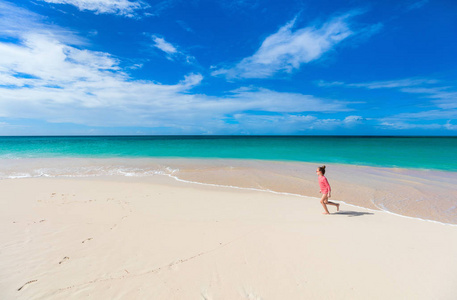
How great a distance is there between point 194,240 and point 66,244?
2946mm

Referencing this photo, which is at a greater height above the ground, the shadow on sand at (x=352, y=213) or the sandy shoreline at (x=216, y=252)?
the shadow on sand at (x=352, y=213)

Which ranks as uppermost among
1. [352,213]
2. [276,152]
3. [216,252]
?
[276,152]

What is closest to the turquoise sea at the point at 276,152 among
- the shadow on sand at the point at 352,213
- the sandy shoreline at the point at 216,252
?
the shadow on sand at the point at 352,213

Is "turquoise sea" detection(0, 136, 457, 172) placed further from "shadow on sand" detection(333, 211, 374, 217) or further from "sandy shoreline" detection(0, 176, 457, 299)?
"sandy shoreline" detection(0, 176, 457, 299)

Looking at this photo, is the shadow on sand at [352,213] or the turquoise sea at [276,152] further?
the turquoise sea at [276,152]

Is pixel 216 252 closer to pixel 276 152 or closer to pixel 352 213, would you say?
pixel 352 213

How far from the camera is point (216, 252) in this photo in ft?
15.7

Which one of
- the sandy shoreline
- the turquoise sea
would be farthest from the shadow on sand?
the turquoise sea

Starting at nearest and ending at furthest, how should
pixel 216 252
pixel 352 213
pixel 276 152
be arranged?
pixel 216 252 < pixel 352 213 < pixel 276 152

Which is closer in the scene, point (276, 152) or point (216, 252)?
point (216, 252)

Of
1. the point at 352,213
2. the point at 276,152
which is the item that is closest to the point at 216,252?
the point at 352,213

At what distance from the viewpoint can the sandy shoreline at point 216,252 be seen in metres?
3.70

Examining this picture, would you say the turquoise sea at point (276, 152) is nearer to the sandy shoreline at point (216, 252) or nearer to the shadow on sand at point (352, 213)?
the shadow on sand at point (352, 213)

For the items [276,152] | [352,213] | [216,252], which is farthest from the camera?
A: [276,152]
